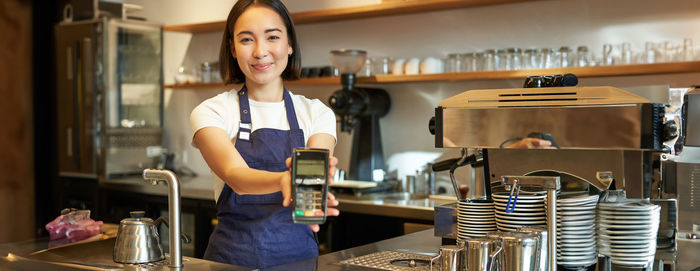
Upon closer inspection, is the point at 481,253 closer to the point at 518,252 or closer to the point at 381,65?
the point at 518,252

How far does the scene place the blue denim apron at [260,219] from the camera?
6.73 ft

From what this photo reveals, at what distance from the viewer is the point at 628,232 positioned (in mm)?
1747

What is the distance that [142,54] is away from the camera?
5.20 m

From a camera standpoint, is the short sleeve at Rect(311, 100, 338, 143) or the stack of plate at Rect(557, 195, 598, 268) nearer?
the stack of plate at Rect(557, 195, 598, 268)

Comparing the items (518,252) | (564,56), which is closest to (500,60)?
(564,56)

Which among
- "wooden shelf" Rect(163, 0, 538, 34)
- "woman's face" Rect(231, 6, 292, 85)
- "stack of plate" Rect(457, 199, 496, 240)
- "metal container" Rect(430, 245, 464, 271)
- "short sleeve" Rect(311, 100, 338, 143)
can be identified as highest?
"wooden shelf" Rect(163, 0, 538, 34)

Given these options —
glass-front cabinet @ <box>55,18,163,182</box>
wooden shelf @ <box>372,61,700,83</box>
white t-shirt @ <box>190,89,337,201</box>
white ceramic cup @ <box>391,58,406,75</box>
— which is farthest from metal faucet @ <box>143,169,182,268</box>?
glass-front cabinet @ <box>55,18,163,182</box>

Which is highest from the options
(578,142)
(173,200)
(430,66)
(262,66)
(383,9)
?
(383,9)

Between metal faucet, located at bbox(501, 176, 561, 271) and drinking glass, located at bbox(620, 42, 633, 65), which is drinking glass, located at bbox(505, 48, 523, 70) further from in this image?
metal faucet, located at bbox(501, 176, 561, 271)

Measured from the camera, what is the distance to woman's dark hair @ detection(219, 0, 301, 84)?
1999mm

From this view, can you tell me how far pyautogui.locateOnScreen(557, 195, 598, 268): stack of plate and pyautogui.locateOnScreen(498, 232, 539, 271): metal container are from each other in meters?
0.22

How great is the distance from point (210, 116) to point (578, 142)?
0.95m

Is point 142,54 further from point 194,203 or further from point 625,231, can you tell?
point 625,231

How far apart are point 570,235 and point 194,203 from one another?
2937 millimetres
